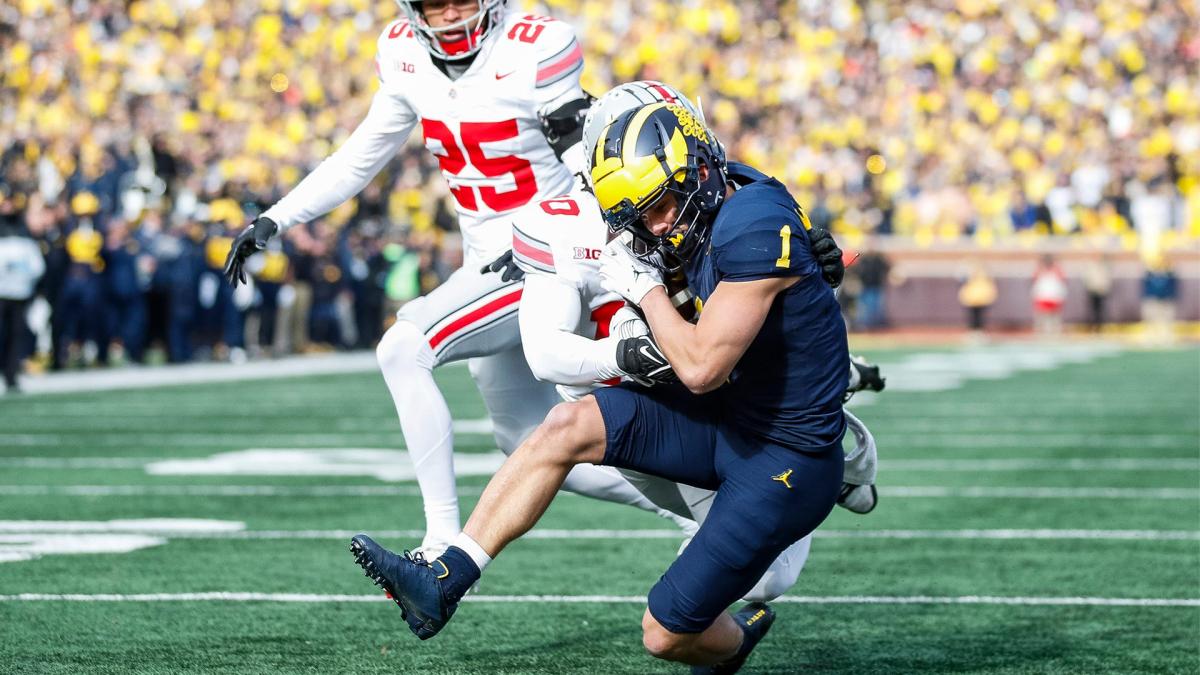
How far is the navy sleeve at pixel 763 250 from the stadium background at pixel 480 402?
1.31 meters

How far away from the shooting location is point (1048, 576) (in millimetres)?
6027

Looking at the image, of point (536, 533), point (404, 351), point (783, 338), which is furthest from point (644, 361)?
point (536, 533)

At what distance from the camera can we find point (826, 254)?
12.7ft

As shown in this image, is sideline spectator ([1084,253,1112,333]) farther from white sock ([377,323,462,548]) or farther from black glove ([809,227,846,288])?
black glove ([809,227,846,288])

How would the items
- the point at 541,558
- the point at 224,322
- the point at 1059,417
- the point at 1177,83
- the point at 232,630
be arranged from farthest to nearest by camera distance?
the point at 1177,83, the point at 224,322, the point at 1059,417, the point at 541,558, the point at 232,630

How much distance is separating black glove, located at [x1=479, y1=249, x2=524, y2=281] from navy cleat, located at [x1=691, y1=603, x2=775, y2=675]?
3.73ft

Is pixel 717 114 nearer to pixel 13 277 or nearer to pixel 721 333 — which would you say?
pixel 13 277

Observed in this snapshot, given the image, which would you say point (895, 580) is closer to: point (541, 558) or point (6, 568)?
point (541, 558)

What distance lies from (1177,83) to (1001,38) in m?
2.62

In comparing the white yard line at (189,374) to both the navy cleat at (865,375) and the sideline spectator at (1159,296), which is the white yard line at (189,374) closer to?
the navy cleat at (865,375)

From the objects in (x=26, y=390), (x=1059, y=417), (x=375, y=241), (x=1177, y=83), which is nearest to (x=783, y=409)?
(x=1059, y=417)

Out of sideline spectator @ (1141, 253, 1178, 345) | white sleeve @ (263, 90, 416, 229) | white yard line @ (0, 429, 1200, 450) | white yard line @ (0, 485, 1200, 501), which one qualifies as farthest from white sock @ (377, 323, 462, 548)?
sideline spectator @ (1141, 253, 1178, 345)

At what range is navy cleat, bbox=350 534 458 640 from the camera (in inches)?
148

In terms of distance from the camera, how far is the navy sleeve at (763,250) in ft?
12.0
